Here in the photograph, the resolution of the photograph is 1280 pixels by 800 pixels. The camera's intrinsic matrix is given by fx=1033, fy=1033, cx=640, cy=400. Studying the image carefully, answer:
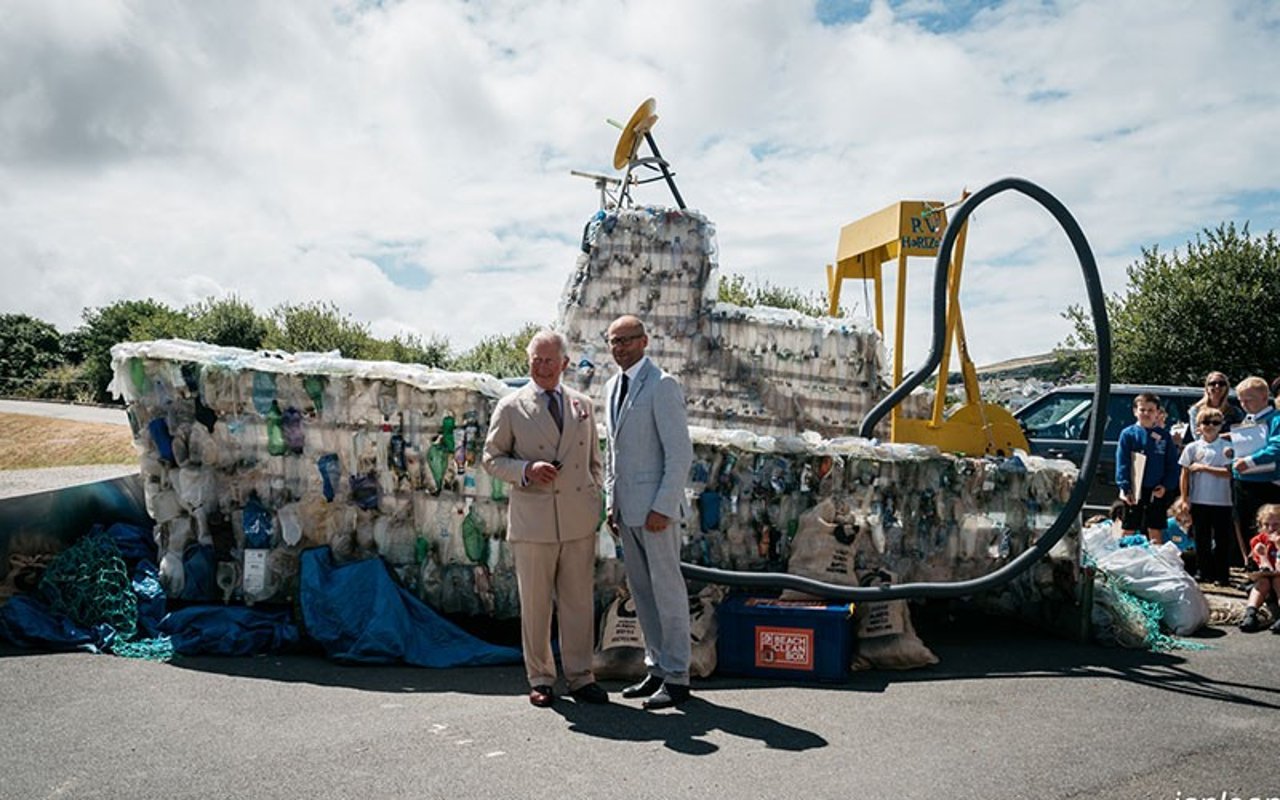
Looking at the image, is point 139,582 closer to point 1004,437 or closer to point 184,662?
point 184,662

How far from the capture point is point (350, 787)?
3.89m

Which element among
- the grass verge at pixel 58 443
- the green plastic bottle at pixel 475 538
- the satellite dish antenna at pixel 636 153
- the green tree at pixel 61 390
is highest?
the satellite dish antenna at pixel 636 153

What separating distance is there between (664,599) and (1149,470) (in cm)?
523

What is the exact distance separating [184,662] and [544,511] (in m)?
2.25

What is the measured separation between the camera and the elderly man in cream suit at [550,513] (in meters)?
5.09

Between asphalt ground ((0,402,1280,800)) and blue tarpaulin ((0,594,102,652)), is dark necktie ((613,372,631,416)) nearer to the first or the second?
asphalt ground ((0,402,1280,800))

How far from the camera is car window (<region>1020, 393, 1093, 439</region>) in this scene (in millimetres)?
10711

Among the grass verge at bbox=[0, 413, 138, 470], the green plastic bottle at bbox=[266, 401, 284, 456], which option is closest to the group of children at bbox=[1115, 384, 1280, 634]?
the green plastic bottle at bbox=[266, 401, 284, 456]

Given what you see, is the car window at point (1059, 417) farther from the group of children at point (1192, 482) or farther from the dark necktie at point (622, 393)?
the dark necktie at point (622, 393)

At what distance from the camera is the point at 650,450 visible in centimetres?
514

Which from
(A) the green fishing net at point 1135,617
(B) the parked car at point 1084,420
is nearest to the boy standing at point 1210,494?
(B) the parked car at point 1084,420

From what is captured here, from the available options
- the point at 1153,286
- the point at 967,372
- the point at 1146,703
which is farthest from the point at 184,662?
the point at 1153,286

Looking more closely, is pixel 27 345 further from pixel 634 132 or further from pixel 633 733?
pixel 633 733

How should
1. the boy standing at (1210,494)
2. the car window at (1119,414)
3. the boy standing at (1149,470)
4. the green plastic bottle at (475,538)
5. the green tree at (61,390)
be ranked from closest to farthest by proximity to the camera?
the green plastic bottle at (475,538) < the boy standing at (1210,494) < the boy standing at (1149,470) < the car window at (1119,414) < the green tree at (61,390)
